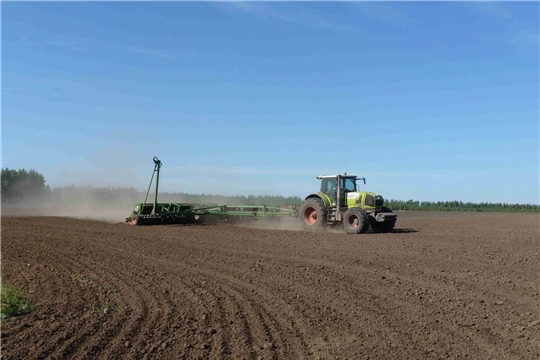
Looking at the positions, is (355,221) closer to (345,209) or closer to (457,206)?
(345,209)

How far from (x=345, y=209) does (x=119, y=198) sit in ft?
70.0

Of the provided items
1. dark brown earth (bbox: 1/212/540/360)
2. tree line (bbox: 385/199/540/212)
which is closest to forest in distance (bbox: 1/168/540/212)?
tree line (bbox: 385/199/540/212)

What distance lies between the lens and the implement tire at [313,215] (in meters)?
18.7

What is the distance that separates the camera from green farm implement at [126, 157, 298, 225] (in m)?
20.3

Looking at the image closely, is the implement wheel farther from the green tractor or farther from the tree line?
the tree line

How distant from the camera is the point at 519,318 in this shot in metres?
6.93

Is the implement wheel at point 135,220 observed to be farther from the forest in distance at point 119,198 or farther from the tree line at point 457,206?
the tree line at point 457,206

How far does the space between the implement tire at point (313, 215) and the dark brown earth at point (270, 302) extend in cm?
532

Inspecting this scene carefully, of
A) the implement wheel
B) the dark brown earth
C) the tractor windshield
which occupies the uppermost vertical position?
the tractor windshield

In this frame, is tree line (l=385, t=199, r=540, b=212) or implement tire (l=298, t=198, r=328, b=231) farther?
tree line (l=385, t=199, r=540, b=212)

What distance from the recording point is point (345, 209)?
18.7 metres

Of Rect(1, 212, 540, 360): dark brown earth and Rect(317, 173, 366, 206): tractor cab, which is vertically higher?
Rect(317, 173, 366, 206): tractor cab

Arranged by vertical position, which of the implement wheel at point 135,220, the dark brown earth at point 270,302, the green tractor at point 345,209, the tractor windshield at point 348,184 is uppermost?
the tractor windshield at point 348,184

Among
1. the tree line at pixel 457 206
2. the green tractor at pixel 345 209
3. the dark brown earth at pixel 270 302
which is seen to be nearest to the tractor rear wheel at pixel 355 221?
the green tractor at pixel 345 209
